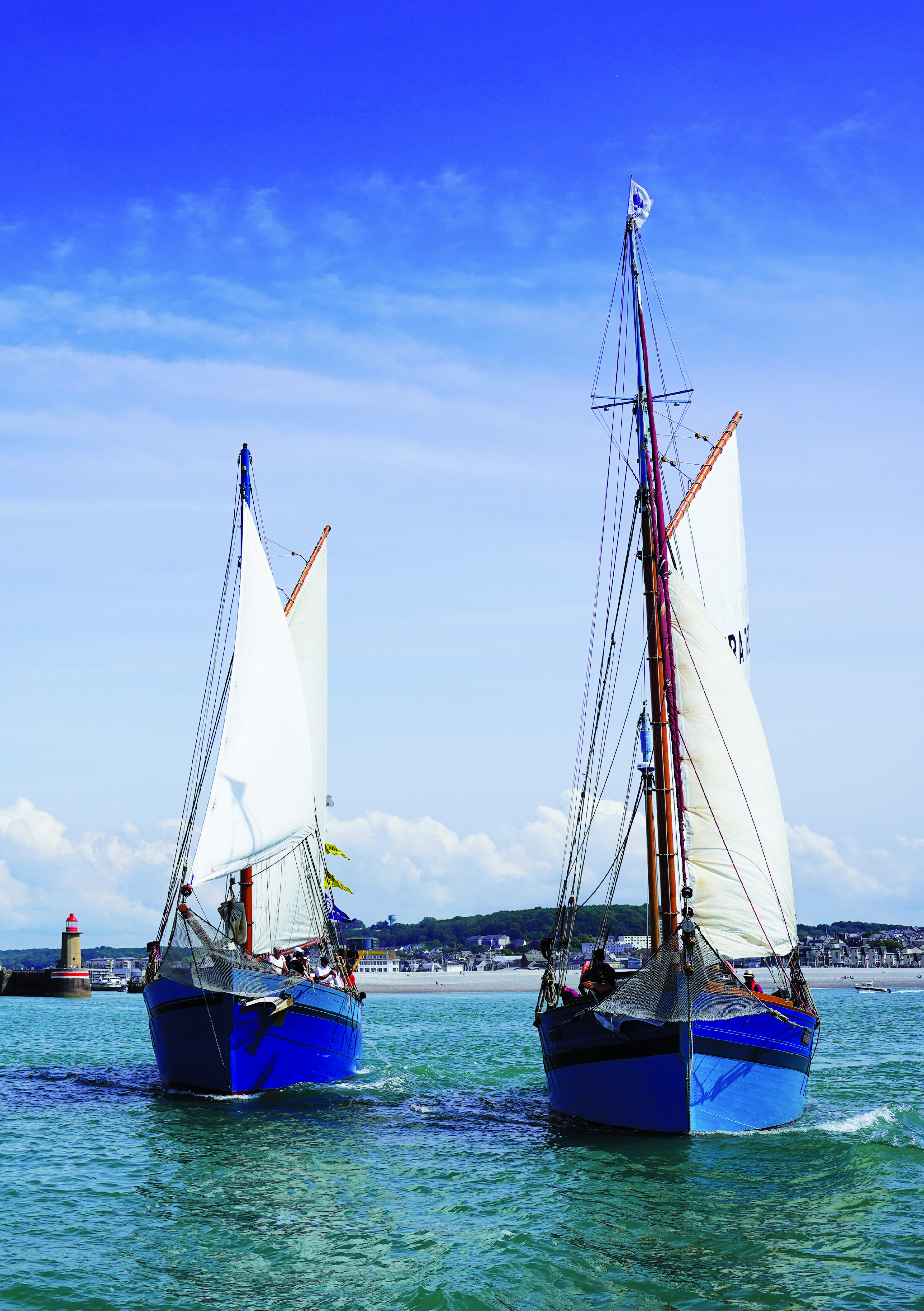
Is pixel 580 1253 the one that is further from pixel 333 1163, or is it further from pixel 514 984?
pixel 514 984

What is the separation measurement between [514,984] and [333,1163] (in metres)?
137

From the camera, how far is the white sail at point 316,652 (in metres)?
38.6

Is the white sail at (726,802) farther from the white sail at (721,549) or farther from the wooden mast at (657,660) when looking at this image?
the white sail at (721,549)

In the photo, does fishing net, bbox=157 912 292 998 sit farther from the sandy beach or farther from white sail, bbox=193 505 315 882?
the sandy beach

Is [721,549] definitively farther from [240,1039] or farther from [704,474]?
[240,1039]

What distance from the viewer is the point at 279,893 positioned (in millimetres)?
36000

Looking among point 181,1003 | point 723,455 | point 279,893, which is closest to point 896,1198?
point 181,1003

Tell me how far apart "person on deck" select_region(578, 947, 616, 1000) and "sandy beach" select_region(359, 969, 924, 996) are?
282 feet

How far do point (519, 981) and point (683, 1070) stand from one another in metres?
148

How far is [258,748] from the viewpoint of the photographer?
98.4ft

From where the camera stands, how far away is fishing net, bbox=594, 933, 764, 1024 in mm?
20859

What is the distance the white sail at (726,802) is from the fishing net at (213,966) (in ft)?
34.1

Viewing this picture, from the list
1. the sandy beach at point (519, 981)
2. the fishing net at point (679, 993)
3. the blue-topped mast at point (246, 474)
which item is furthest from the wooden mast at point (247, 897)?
the sandy beach at point (519, 981)

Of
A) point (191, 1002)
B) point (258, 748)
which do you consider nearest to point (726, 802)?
point (258, 748)
